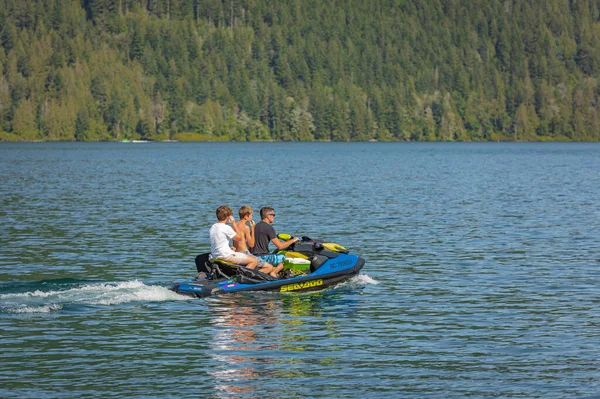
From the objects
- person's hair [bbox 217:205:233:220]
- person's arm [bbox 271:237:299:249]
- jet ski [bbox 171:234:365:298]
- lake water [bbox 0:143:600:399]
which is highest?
person's hair [bbox 217:205:233:220]

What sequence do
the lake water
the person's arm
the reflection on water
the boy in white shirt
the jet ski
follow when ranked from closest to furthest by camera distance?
the lake water
the reflection on water
the jet ski
the boy in white shirt
the person's arm

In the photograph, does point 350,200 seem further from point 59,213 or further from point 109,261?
point 109,261

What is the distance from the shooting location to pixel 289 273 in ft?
95.5

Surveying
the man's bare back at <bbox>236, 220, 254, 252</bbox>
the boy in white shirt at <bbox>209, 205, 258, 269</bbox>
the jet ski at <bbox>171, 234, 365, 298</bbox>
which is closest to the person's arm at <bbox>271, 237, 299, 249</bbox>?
the jet ski at <bbox>171, 234, 365, 298</bbox>

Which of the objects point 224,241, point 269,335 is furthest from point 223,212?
point 269,335

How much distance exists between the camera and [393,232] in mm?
47219

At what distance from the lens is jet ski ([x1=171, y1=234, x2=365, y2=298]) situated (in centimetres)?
2750

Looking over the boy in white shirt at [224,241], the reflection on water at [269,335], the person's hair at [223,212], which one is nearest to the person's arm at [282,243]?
the boy in white shirt at [224,241]

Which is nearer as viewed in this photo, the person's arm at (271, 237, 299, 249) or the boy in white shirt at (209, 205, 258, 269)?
the boy in white shirt at (209, 205, 258, 269)

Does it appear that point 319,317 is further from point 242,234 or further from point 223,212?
point 242,234

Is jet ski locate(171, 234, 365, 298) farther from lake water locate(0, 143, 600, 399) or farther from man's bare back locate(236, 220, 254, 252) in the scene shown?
man's bare back locate(236, 220, 254, 252)

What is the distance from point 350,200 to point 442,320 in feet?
144

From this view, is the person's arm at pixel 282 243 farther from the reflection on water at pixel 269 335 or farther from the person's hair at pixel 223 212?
the person's hair at pixel 223 212

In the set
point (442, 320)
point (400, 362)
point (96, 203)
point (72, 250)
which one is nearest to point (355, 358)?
point (400, 362)
